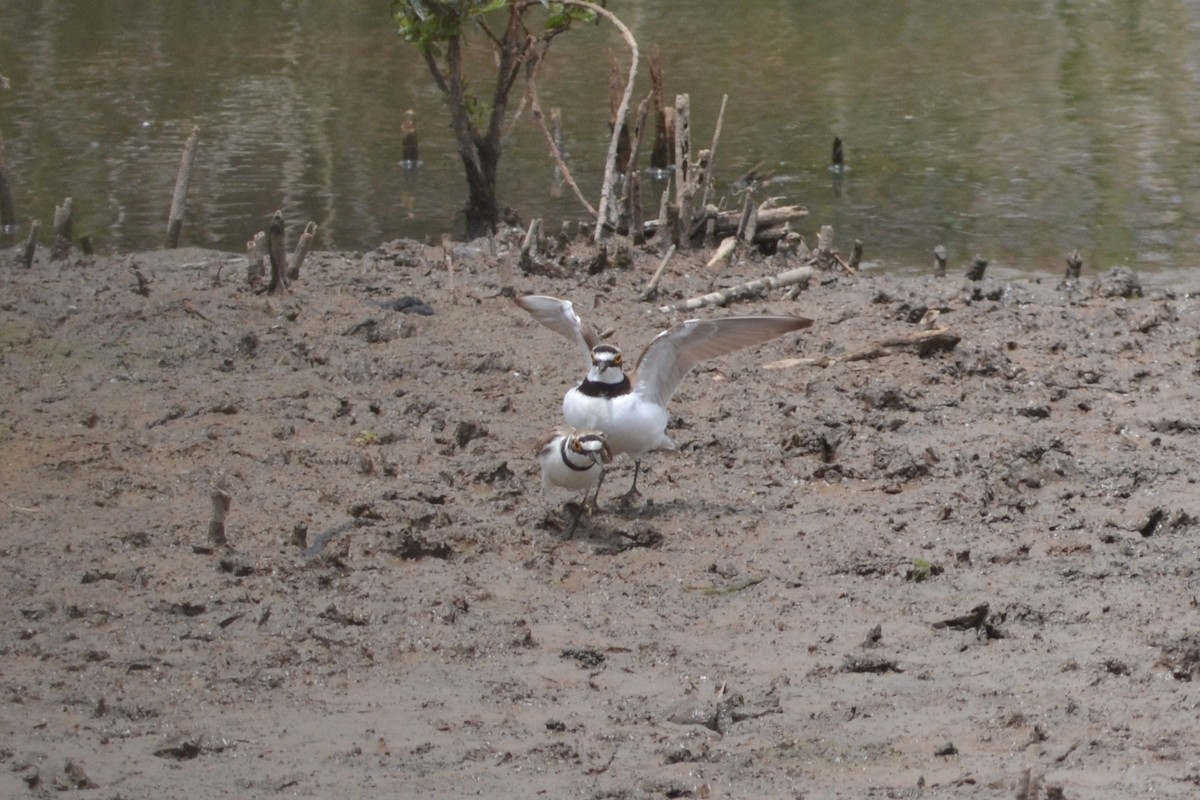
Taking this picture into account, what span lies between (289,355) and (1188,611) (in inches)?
183

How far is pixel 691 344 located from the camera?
6.73 m

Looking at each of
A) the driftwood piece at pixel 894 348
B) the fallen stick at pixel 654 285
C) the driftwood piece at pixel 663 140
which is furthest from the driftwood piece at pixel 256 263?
the driftwood piece at pixel 663 140

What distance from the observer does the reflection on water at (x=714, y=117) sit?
42.5ft

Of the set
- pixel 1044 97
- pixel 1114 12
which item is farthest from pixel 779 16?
pixel 1044 97

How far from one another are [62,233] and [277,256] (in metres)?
2.40

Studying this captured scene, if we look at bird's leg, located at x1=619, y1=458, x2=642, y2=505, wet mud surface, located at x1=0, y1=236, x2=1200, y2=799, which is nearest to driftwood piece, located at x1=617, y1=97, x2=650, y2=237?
wet mud surface, located at x1=0, y1=236, x2=1200, y2=799

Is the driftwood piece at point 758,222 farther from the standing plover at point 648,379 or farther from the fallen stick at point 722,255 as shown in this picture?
the standing plover at point 648,379

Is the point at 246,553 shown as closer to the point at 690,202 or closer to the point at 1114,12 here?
the point at 690,202

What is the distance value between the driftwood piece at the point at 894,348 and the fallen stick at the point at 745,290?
991mm

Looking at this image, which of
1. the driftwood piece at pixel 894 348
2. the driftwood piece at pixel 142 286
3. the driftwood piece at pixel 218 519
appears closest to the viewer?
the driftwood piece at pixel 218 519

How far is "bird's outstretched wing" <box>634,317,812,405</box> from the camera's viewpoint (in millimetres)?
6625


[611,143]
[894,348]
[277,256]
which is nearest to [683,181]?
[611,143]

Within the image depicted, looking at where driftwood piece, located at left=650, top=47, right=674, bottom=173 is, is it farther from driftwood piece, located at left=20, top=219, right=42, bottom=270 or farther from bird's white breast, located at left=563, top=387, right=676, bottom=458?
bird's white breast, located at left=563, top=387, right=676, bottom=458

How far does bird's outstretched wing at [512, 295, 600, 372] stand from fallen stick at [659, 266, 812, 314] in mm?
1512
